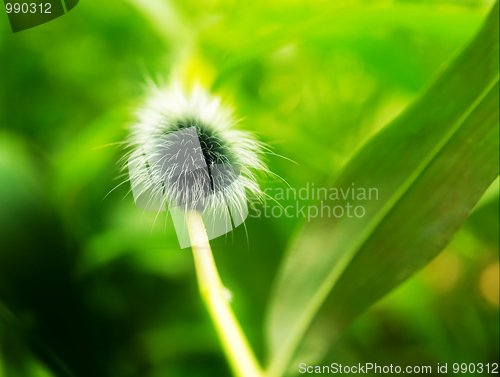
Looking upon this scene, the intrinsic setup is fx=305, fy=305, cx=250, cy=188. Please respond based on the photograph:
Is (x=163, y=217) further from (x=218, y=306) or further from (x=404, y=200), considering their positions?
(x=404, y=200)

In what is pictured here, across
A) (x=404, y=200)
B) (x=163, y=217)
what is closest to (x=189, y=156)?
(x=163, y=217)

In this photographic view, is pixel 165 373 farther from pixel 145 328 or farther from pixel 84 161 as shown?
pixel 84 161

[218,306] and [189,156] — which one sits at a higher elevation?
[189,156]

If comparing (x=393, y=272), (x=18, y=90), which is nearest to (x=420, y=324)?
(x=393, y=272)

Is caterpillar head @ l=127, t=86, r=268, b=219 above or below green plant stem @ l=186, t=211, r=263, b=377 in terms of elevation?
above

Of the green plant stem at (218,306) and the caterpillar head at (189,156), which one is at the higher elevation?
the caterpillar head at (189,156)
